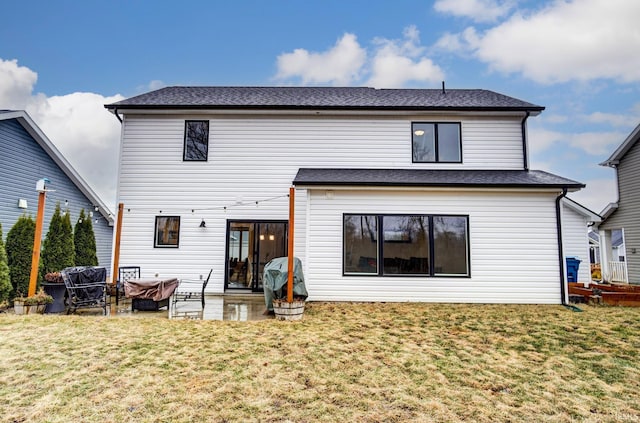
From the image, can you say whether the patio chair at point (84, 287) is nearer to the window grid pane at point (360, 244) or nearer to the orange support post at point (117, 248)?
the orange support post at point (117, 248)

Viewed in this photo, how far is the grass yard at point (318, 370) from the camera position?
302 cm

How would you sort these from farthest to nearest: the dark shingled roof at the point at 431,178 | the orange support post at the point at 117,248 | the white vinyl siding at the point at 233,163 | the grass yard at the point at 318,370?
the white vinyl siding at the point at 233,163 → the orange support post at the point at 117,248 → the dark shingled roof at the point at 431,178 → the grass yard at the point at 318,370

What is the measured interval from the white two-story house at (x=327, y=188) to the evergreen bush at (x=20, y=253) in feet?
6.72

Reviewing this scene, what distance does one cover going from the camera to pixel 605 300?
8406 mm

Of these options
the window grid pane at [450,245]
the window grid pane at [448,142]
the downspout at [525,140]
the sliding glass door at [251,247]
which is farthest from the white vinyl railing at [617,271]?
the sliding glass door at [251,247]

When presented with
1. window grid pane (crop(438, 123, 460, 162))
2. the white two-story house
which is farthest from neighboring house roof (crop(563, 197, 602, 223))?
window grid pane (crop(438, 123, 460, 162))

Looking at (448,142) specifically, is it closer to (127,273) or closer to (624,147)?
(624,147)

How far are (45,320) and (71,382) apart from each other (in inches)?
133

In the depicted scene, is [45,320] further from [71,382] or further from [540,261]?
[540,261]

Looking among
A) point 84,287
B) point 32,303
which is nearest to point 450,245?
point 84,287

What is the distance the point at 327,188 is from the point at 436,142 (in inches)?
158

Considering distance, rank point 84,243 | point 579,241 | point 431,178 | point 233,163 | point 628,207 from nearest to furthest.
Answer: point 431,178 → point 233,163 → point 84,243 → point 579,241 → point 628,207

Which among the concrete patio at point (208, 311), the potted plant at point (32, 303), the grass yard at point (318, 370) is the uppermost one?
the potted plant at point (32, 303)

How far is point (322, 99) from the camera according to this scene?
10.6m
